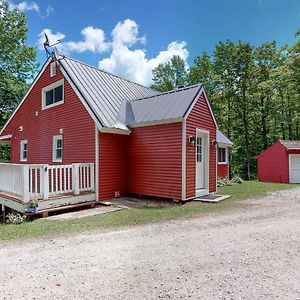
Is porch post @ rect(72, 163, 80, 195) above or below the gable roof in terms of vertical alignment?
below

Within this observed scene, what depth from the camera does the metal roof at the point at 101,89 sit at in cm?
980

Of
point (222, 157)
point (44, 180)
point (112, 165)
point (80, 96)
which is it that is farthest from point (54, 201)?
point (222, 157)

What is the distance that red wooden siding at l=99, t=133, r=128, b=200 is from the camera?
9516mm

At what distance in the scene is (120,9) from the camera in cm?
1402

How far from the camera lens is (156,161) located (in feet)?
31.4

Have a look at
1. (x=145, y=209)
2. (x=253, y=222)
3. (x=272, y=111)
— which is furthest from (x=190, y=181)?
(x=272, y=111)

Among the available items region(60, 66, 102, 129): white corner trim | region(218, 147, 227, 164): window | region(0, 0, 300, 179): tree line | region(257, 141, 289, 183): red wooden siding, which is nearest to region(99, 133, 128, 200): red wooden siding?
region(60, 66, 102, 129): white corner trim

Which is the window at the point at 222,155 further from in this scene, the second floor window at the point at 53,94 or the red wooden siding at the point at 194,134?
the second floor window at the point at 53,94

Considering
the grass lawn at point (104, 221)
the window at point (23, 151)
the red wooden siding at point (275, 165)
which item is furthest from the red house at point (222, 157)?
the window at point (23, 151)

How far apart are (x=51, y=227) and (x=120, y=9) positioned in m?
12.3

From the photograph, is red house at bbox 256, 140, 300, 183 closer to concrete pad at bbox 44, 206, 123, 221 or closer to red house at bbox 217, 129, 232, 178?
red house at bbox 217, 129, 232, 178

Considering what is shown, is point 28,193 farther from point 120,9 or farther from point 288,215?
point 120,9

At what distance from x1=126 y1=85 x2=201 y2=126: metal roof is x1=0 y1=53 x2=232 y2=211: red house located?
4 centimetres

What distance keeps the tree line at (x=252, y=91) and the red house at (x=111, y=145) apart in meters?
17.7
